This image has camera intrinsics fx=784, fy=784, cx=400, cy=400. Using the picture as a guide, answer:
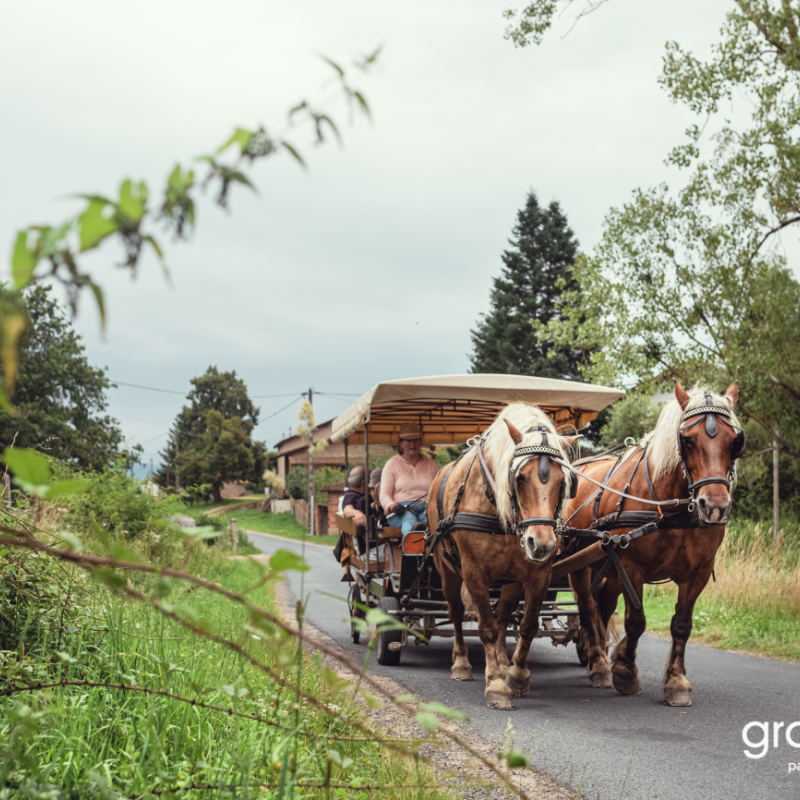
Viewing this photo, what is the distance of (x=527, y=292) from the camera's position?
35.2 meters

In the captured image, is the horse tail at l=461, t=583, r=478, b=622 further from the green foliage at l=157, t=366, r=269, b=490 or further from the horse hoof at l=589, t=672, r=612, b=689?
the green foliage at l=157, t=366, r=269, b=490

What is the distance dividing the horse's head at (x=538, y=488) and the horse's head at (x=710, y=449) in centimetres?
75

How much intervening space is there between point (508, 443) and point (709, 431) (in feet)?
4.21

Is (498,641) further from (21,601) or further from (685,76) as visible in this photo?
(685,76)

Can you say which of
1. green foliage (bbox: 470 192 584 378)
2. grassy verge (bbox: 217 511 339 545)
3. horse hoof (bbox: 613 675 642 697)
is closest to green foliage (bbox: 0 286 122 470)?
grassy verge (bbox: 217 511 339 545)

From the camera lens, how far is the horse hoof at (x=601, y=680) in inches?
234

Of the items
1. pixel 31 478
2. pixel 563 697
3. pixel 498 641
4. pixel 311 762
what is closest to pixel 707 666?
pixel 563 697

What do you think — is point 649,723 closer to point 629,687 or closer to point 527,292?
point 629,687

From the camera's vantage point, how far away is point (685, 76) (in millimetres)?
11914

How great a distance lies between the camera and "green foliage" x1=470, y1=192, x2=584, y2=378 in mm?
33656

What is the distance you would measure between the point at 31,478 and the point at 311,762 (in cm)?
235

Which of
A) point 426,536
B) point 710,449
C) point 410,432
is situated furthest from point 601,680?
point 410,432

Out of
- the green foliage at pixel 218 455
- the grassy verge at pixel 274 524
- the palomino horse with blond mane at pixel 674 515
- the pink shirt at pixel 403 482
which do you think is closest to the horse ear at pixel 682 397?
the palomino horse with blond mane at pixel 674 515

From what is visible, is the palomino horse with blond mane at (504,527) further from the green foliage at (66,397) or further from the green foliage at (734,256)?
the green foliage at (66,397)
